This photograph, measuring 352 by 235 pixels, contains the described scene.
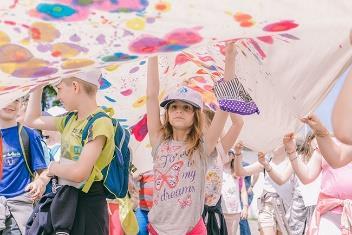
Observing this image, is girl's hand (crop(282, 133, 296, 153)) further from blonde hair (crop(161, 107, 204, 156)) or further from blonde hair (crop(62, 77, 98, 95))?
blonde hair (crop(62, 77, 98, 95))

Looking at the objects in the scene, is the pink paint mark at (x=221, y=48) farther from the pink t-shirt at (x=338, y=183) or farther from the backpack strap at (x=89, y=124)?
the pink t-shirt at (x=338, y=183)

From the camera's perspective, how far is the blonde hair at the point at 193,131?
4.70m

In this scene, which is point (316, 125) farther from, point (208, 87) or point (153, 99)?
point (208, 87)

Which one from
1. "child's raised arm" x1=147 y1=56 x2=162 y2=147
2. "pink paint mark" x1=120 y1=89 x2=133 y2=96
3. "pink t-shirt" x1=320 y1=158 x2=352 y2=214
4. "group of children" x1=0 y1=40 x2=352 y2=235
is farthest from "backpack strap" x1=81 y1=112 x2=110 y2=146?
"pink t-shirt" x1=320 y1=158 x2=352 y2=214

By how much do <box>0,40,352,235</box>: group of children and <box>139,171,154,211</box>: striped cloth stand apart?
0.01 meters

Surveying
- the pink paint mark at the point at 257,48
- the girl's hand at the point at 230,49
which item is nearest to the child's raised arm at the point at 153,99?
the girl's hand at the point at 230,49

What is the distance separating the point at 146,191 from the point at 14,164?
43.4 inches

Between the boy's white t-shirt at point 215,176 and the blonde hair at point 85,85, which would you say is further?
the boy's white t-shirt at point 215,176

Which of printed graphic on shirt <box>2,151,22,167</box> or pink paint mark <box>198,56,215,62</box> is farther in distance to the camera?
printed graphic on shirt <box>2,151,22,167</box>

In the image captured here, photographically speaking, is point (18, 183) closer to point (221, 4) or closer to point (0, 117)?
point (0, 117)

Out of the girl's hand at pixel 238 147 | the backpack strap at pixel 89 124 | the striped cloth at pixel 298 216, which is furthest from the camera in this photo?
the striped cloth at pixel 298 216

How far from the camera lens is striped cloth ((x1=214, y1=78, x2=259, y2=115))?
4203mm

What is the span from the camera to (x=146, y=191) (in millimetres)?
5723

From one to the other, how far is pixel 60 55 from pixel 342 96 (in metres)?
1.31
